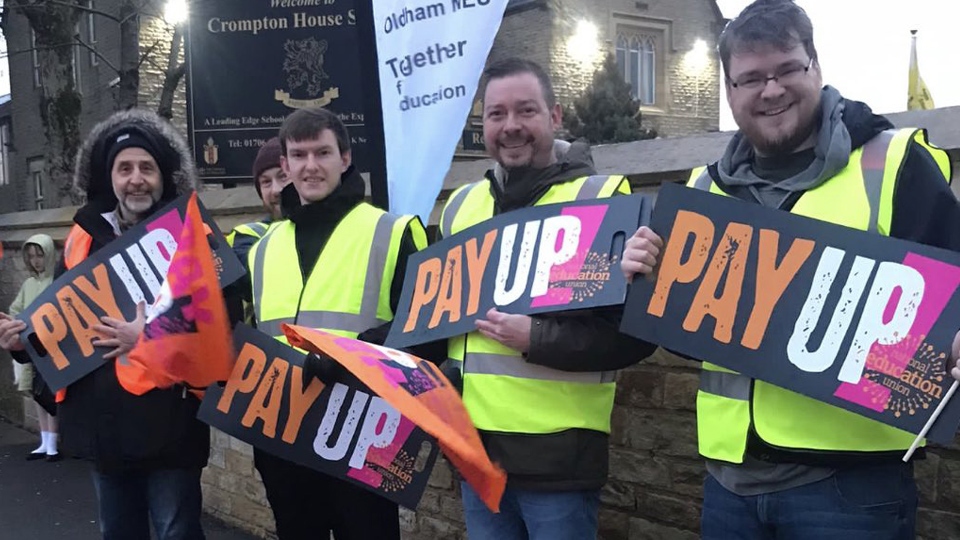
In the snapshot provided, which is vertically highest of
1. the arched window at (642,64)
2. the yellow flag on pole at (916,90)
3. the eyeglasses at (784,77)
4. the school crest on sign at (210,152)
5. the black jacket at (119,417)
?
the arched window at (642,64)

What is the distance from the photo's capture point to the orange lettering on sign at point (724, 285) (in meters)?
1.92

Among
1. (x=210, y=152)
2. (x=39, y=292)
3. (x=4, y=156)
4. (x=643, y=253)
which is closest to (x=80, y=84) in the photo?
(x=4, y=156)

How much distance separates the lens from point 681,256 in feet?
6.52

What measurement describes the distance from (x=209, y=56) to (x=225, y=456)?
10.4ft

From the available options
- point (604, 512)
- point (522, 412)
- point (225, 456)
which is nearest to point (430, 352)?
point (522, 412)

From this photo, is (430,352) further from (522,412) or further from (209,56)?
(209,56)

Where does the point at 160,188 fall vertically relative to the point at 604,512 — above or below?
above

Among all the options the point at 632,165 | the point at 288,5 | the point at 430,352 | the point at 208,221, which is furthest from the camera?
the point at 288,5

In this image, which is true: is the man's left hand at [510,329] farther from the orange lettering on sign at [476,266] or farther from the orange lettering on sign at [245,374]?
the orange lettering on sign at [245,374]

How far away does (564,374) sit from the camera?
2277 mm

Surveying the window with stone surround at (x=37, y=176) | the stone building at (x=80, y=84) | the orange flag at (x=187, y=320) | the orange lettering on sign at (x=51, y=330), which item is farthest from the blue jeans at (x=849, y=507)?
the window with stone surround at (x=37, y=176)

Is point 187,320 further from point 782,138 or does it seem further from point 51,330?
point 782,138

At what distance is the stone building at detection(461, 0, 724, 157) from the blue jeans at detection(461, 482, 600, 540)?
22594mm

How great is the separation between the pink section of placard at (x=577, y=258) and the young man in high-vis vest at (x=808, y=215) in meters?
0.21
